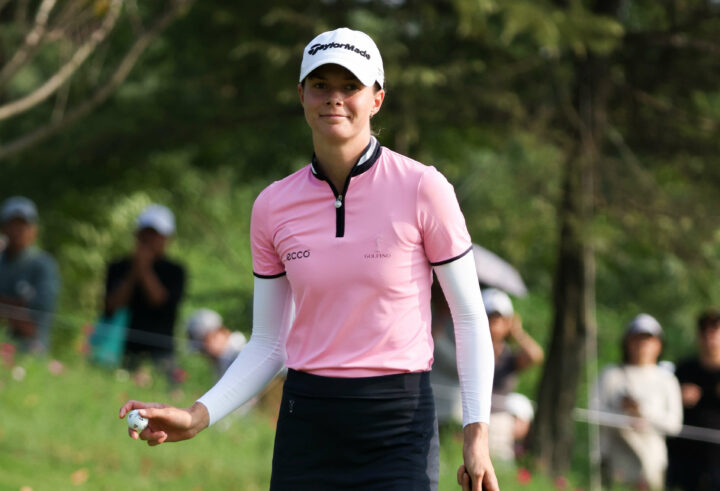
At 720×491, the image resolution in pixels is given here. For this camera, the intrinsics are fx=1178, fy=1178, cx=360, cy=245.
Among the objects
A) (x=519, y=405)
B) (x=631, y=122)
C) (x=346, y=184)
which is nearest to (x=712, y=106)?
(x=631, y=122)

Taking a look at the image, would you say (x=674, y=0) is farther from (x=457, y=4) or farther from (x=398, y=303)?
(x=398, y=303)

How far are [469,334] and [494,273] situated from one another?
778 cm

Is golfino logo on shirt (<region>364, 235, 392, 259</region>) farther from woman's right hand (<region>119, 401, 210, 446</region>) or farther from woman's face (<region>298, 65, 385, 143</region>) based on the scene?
woman's right hand (<region>119, 401, 210, 446</region>)

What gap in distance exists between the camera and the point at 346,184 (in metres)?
3.28

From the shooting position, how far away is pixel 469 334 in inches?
127

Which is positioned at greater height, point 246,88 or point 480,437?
Answer: point 246,88

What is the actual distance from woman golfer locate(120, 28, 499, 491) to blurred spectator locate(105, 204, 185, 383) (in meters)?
6.38

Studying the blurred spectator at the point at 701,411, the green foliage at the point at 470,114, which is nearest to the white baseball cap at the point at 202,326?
the green foliage at the point at 470,114

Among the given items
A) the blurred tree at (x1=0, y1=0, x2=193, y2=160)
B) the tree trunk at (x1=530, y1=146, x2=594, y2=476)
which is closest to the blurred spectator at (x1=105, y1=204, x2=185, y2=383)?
the blurred tree at (x1=0, y1=0, x2=193, y2=160)

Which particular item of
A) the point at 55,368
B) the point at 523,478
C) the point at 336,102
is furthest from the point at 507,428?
the point at 336,102

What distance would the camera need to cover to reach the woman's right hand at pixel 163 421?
3.24 metres

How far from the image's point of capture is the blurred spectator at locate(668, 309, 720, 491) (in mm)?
8445

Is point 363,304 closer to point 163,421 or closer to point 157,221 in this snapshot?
point 163,421

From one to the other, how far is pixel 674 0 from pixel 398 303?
8.78m
